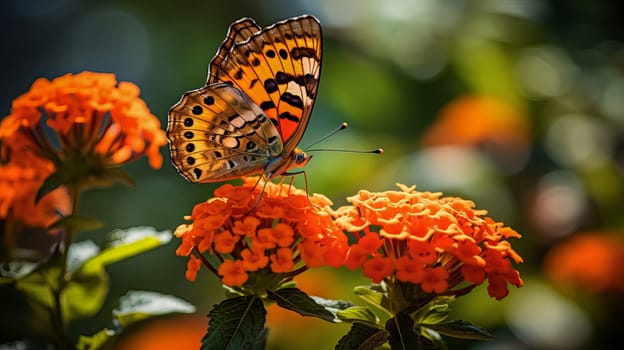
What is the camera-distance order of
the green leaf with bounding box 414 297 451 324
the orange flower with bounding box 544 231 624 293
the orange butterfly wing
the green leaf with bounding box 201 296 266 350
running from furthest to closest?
the orange flower with bounding box 544 231 624 293
the orange butterfly wing
the green leaf with bounding box 414 297 451 324
the green leaf with bounding box 201 296 266 350

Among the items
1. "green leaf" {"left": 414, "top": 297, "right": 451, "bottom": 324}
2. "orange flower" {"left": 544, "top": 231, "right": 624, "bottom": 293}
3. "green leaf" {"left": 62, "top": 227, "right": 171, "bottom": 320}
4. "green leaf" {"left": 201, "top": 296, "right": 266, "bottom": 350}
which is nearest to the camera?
"green leaf" {"left": 201, "top": 296, "right": 266, "bottom": 350}

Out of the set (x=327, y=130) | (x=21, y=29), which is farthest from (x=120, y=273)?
(x=21, y=29)

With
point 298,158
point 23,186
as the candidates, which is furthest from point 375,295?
point 23,186

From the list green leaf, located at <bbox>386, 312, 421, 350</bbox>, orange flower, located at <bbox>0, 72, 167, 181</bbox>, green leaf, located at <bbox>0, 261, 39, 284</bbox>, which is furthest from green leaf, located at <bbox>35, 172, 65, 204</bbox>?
green leaf, located at <bbox>386, 312, 421, 350</bbox>

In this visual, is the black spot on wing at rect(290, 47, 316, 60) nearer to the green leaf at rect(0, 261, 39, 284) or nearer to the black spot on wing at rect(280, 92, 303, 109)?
the black spot on wing at rect(280, 92, 303, 109)

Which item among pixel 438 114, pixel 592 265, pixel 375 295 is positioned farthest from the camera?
pixel 438 114

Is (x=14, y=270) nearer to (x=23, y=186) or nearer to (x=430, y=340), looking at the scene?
(x=23, y=186)
